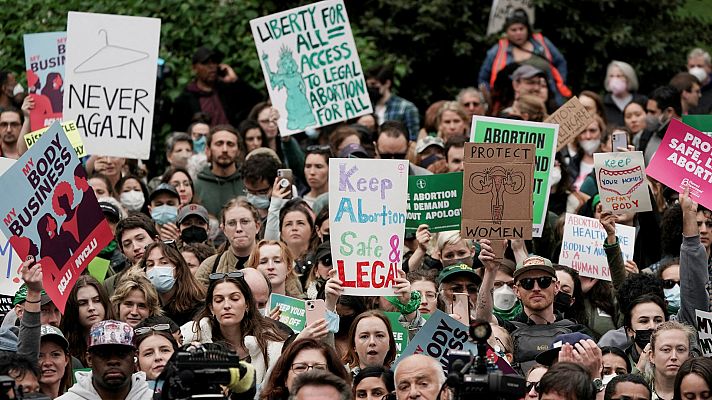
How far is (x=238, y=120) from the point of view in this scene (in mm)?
21844

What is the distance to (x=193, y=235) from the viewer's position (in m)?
17.1

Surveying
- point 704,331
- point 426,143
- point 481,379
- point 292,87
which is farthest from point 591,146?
point 481,379

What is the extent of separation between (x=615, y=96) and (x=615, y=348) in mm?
8539

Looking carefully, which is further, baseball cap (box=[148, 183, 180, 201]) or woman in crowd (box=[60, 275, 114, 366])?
baseball cap (box=[148, 183, 180, 201])

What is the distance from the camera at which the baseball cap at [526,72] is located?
2077 cm

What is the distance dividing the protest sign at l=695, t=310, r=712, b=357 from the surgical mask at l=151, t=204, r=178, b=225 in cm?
504

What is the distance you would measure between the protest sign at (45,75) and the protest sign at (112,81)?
0.98 metres

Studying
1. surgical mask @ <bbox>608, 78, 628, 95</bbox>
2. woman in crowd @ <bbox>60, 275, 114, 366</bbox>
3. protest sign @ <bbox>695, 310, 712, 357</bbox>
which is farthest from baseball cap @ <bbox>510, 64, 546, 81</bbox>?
woman in crowd @ <bbox>60, 275, 114, 366</bbox>

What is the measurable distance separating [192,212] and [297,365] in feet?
14.5

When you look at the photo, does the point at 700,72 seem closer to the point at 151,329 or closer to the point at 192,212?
the point at 192,212

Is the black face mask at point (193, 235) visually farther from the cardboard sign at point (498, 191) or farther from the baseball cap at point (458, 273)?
the cardboard sign at point (498, 191)

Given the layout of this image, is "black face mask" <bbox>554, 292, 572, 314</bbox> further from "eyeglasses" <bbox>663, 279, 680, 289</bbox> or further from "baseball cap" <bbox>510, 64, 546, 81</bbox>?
"baseball cap" <bbox>510, 64, 546, 81</bbox>

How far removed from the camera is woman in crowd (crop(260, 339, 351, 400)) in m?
12.8

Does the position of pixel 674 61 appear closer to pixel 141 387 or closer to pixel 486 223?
pixel 486 223
